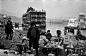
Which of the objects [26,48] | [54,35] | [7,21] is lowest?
[26,48]

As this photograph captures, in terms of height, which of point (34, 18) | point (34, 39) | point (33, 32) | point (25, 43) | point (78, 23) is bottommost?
point (25, 43)

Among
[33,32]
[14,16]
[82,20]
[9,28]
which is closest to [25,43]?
[33,32]

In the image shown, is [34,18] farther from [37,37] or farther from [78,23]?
[78,23]

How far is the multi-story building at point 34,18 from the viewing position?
3.65 m

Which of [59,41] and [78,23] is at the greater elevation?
[78,23]

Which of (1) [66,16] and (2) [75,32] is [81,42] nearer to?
(2) [75,32]

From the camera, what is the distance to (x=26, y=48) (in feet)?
12.0

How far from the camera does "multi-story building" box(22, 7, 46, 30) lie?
3.65m

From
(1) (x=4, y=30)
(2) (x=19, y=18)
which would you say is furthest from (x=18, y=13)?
(1) (x=4, y=30)

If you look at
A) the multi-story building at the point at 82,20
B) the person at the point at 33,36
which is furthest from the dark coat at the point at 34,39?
the multi-story building at the point at 82,20

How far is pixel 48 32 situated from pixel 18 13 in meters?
1.03

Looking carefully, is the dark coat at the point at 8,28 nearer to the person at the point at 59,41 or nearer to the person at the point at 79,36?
the person at the point at 59,41

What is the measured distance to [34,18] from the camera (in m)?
3.67

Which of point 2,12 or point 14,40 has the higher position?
point 2,12
